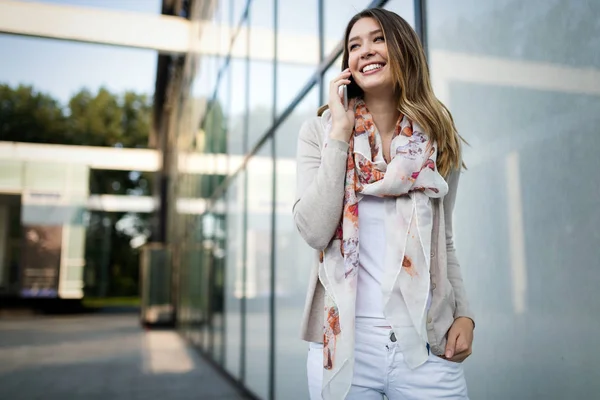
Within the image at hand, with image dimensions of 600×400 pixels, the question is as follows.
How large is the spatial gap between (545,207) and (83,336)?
11.9 meters

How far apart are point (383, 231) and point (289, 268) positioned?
2640 millimetres

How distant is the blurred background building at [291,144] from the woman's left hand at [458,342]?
32cm

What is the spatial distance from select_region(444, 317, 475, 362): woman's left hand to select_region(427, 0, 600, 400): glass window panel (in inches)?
12.7

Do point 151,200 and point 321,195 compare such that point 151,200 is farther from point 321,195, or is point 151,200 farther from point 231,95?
point 321,195

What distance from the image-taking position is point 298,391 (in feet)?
11.2

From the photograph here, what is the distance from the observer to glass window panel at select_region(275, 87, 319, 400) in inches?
135

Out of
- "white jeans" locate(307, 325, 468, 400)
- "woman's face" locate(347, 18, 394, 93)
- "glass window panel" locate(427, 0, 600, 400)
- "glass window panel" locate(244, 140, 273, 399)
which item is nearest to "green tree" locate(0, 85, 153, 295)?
"glass window panel" locate(244, 140, 273, 399)

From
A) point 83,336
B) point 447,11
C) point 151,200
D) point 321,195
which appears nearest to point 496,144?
point 447,11

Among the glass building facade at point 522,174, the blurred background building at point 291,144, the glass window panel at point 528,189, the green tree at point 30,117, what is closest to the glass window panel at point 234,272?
the blurred background building at point 291,144

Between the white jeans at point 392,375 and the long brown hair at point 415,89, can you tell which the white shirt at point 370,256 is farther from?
the long brown hair at point 415,89

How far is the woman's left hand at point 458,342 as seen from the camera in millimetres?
1164

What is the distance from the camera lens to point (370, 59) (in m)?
1.29

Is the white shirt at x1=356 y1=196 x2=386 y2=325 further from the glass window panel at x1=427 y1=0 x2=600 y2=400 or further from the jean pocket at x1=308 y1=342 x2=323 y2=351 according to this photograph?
the glass window panel at x1=427 y1=0 x2=600 y2=400

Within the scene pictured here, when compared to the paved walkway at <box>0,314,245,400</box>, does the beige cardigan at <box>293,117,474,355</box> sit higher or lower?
higher
